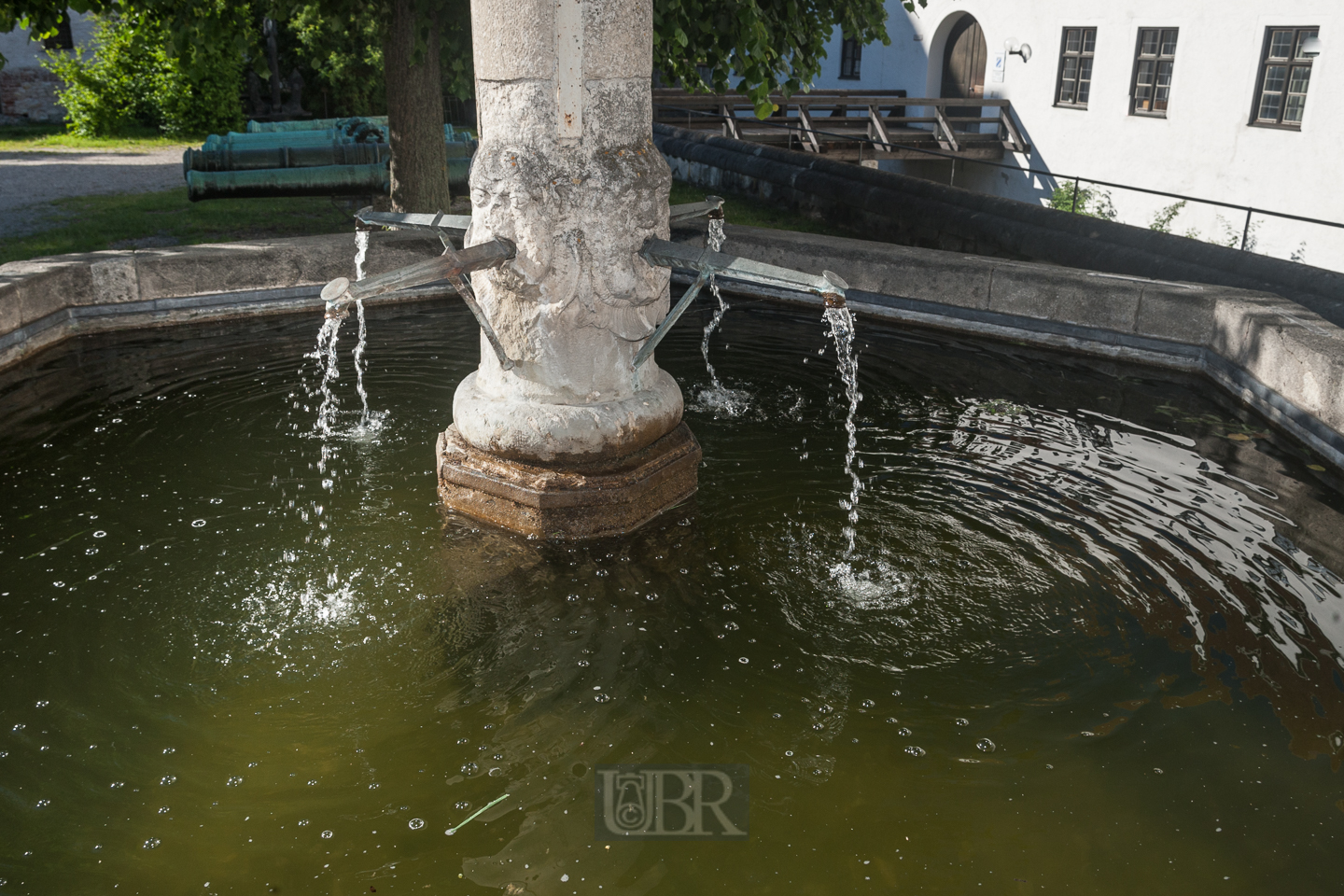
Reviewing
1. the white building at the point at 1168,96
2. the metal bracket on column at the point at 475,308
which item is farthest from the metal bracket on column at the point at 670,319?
the white building at the point at 1168,96

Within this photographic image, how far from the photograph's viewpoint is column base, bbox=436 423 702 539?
171 inches

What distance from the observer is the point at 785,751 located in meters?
3.11

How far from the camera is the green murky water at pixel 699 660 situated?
274 cm

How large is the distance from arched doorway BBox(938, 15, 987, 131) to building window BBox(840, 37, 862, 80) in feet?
8.44

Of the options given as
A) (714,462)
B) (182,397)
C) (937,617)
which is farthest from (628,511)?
(182,397)

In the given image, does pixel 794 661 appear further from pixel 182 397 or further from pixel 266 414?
pixel 182 397

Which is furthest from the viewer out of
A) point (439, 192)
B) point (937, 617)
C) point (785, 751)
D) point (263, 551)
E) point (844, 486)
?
point (439, 192)

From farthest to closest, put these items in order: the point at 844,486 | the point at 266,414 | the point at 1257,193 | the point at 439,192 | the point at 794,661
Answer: the point at 1257,193, the point at 439,192, the point at 266,414, the point at 844,486, the point at 794,661

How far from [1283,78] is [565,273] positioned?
42.1 ft

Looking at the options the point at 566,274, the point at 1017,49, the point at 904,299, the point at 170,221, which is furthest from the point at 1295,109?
the point at 170,221

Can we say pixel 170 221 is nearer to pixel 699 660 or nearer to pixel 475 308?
pixel 475 308

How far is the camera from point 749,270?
380cm

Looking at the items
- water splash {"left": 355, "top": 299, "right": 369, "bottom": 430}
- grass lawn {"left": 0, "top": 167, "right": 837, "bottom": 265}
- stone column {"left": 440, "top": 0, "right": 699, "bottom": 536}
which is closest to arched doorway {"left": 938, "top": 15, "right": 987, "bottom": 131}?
grass lawn {"left": 0, "top": 167, "right": 837, "bottom": 265}

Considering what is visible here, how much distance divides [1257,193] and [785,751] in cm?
1341
